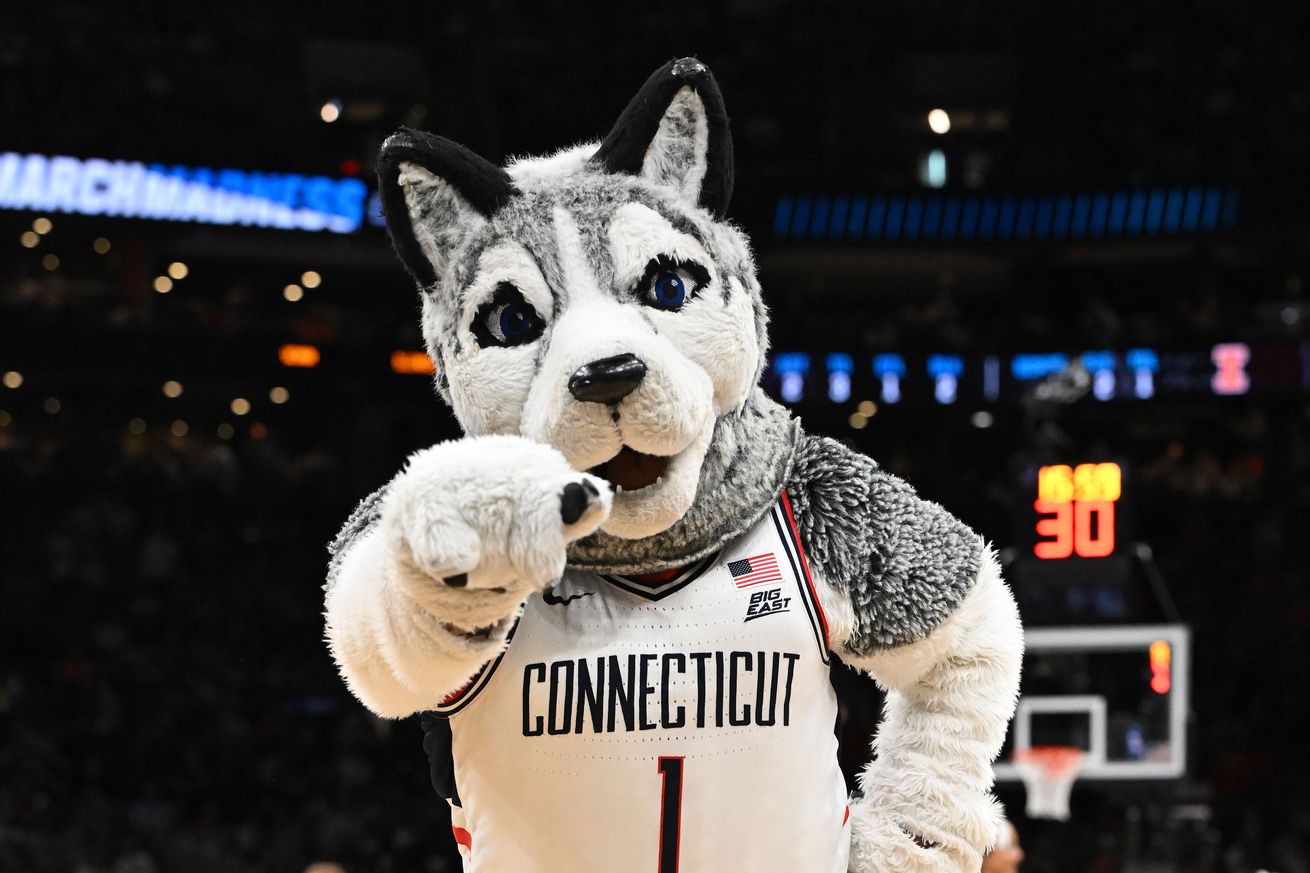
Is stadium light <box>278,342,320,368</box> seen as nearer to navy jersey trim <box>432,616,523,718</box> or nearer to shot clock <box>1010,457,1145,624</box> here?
shot clock <box>1010,457,1145,624</box>

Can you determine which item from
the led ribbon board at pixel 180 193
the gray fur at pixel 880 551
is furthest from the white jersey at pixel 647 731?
the led ribbon board at pixel 180 193

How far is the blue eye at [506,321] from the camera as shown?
1972 mm

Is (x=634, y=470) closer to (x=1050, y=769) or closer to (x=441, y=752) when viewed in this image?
(x=441, y=752)

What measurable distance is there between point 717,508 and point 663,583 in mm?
110

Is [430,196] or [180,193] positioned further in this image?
[180,193]

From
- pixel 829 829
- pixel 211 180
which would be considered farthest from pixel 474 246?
pixel 211 180

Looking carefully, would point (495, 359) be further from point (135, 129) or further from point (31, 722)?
point (135, 129)

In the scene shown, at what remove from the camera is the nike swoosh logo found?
79.6 inches

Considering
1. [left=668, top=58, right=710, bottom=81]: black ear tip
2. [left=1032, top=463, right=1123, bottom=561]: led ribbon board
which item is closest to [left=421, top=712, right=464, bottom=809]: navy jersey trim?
[left=668, top=58, right=710, bottom=81]: black ear tip

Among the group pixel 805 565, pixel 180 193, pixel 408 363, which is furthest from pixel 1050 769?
pixel 180 193

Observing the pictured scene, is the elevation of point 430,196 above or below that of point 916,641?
above

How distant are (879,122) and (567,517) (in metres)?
19.1

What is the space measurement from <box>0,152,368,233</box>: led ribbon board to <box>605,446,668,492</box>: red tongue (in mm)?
15212

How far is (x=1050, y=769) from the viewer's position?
26.2 ft
